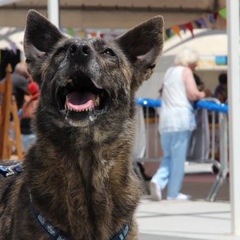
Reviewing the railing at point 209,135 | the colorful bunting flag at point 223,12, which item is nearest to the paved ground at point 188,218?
the railing at point 209,135

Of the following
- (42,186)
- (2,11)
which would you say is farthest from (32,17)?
(2,11)

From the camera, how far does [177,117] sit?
1169cm

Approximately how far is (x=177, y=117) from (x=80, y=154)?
7.44 metres

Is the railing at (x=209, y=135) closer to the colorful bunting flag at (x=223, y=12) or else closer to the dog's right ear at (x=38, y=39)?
the colorful bunting flag at (x=223, y=12)

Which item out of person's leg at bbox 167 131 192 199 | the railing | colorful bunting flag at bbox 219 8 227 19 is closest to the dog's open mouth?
the railing

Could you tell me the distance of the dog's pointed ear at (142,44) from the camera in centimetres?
473

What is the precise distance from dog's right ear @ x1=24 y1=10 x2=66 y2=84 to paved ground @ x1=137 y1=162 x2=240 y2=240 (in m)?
3.56

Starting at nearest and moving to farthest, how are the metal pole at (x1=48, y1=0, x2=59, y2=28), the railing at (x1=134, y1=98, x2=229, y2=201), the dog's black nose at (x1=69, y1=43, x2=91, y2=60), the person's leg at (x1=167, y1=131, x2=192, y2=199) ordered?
the dog's black nose at (x1=69, y1=43, x2=91, y2=60) < the metal pole at (x1=48, y1=0, x2=59, y2=28) < the person's leg at (x1=167, y1=131, x2=192, y2=199) < the railing at (x1=134, y1=98, x2=229, y2=201)

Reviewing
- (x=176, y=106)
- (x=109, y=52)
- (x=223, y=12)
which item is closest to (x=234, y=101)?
(x=176, y=106)

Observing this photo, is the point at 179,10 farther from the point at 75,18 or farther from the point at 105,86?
the point at 105,86

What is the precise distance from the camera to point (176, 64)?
1203 centimetres

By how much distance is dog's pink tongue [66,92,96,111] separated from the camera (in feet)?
13.8

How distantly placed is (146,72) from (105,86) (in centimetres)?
53

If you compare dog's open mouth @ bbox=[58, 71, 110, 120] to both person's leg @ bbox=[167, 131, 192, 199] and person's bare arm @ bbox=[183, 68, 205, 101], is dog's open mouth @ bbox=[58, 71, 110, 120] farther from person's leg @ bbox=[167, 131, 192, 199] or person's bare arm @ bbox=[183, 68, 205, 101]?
person's leg @ bbox=[167, 131, 192, 199]
